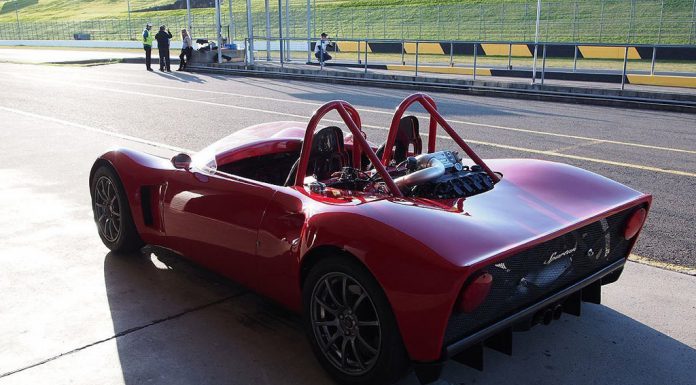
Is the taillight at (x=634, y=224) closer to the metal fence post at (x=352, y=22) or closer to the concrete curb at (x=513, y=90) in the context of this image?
the concrete curb at (x=513, y=90)

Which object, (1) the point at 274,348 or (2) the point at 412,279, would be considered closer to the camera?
(2) the point at 412,279

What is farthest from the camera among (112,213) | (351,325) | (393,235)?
(112,213)

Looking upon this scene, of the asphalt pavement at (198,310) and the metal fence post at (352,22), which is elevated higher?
the metal fence post at (352,22)

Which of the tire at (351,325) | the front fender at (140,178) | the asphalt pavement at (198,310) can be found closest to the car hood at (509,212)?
the tire at (351,325)

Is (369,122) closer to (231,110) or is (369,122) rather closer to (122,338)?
(231,110)

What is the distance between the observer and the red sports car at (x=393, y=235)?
2.68 metres

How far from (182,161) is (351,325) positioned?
1.83 metres

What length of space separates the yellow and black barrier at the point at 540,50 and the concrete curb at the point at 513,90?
3871 mm

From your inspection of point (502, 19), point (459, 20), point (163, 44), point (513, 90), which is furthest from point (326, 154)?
point (459, 20)

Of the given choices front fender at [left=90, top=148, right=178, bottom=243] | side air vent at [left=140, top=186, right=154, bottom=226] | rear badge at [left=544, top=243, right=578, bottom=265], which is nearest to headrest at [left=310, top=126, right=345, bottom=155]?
front fender at [left=90, top=148, right=178, bottom=243]

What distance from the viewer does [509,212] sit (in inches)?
125

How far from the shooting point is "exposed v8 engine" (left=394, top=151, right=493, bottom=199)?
345cm

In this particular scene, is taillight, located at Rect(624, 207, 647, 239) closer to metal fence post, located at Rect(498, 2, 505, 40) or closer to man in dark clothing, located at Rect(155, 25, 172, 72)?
man in dark clothing, located at Rect(155, 25, 172, 72)

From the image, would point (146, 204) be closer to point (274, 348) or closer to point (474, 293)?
point (274, 348)
